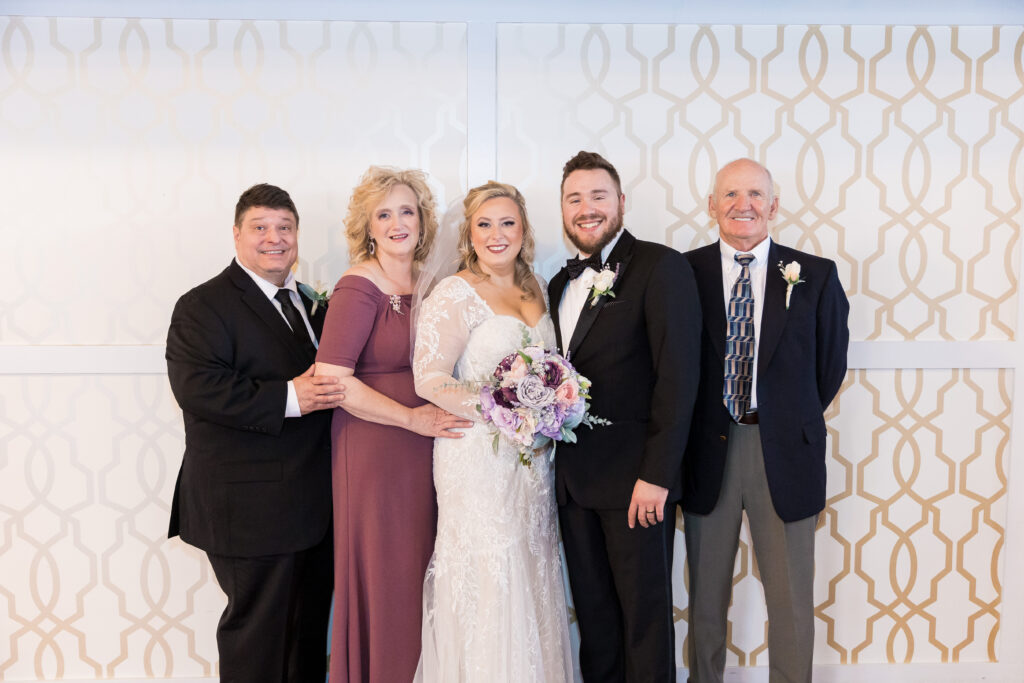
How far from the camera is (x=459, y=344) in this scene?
2217 millimetres

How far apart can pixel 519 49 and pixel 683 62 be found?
75 centimetres

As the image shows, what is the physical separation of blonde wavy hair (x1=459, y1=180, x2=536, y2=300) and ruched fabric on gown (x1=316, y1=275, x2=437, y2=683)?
1.07 feet

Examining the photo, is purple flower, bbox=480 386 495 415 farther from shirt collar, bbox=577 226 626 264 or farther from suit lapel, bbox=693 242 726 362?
suit lapel, bbox=693 242 726 362

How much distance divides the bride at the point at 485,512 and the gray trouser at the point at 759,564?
566mm

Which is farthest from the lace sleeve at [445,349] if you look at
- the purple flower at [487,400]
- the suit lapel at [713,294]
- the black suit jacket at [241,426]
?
the suit lapel at [713,294]

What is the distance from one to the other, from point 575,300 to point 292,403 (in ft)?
3.45

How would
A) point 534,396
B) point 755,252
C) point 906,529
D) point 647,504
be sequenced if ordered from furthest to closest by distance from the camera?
1. point 906,529
2. point 755,252
3. point 647,504
4. point 534,396

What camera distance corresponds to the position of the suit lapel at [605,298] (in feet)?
7.11

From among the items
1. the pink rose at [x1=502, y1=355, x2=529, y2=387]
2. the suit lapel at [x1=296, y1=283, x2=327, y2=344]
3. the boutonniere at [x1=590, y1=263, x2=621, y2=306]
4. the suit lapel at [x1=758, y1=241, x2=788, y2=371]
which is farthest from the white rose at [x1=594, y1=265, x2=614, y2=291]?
the suit lapel at [x1=296, y1=283, x2=327, y2=344]

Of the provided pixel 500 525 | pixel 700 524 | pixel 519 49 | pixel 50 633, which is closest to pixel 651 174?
pixel 519 49

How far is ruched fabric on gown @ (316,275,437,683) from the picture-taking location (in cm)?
229

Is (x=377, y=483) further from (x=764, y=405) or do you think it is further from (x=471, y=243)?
(x=764, y=405)

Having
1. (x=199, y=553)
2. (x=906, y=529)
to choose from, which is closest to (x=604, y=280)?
(x=906, y=529)

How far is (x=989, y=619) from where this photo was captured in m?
3.13
